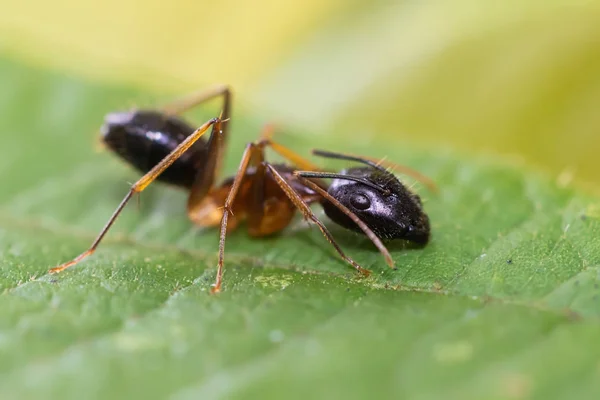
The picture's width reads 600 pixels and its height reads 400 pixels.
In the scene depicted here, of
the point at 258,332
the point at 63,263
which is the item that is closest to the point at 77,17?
the point at 63,263

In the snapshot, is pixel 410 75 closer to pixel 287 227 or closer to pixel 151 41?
pixel 287 227

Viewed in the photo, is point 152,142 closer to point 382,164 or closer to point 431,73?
point 382,164

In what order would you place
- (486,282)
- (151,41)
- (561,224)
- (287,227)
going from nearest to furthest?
(486,282) → (561,224) → (287,227) → (151,41)

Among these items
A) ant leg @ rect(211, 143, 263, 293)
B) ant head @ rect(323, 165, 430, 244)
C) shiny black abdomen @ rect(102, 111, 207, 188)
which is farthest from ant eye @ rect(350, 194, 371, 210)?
shiny black abdomen @ rect(102, 111, 207, 188)

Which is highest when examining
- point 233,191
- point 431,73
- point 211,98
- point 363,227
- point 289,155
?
point 431,73

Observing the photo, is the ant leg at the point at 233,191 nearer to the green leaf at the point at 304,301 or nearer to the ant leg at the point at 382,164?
the green leaf at the point at 304,301

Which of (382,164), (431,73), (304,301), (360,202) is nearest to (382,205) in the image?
(360,202)
